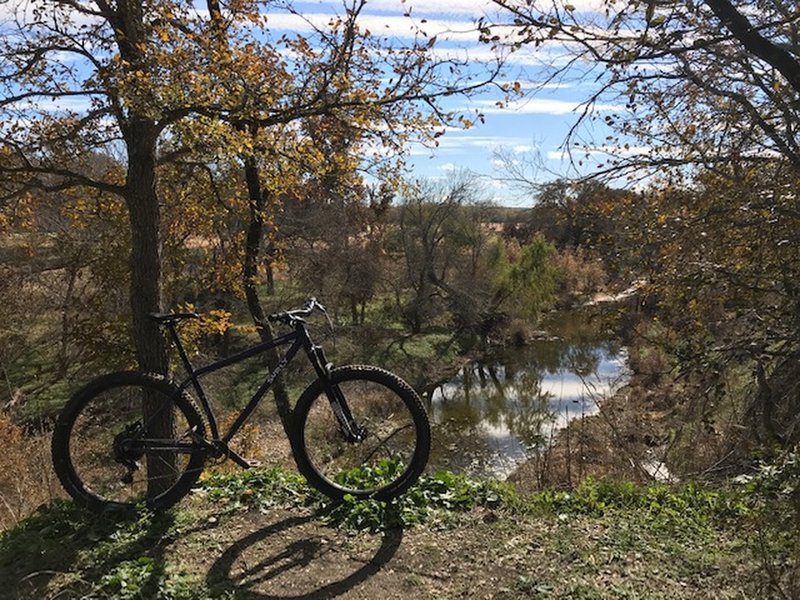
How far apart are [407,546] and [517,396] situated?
58.4 feet

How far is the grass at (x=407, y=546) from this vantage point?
306 cm

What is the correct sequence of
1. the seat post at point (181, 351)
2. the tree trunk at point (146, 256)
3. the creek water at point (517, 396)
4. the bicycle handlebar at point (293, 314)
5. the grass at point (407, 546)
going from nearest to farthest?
the grass at point (407, 546) < the bicycle handlebar at point (293, 314) < the seat post at point (181, 351) < the tree trunk at point (146, 256) < the creek water at point (517, 396)

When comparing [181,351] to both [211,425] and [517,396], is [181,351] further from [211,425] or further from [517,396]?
[517,396]

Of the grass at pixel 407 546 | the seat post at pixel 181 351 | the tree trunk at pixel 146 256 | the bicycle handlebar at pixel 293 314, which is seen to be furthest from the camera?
the tree trunk at pixel 146 256

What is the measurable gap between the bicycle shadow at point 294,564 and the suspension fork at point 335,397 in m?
0.61

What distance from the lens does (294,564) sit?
3314 mm

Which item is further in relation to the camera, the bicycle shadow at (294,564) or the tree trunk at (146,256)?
the tree trunk at (146,256)

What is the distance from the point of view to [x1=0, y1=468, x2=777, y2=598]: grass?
10.0 feet

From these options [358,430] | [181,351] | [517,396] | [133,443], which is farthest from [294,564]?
[517,396]

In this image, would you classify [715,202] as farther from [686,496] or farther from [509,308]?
[509,308]

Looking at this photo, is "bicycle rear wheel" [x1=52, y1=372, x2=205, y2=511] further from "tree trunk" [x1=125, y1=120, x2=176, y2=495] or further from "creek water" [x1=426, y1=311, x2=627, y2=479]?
"creek water" [x1=426, y1=311, x2=627, y2=479]

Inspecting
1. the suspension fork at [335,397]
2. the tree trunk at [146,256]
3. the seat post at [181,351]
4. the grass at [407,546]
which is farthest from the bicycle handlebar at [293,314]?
the tree trunk at [146,256]

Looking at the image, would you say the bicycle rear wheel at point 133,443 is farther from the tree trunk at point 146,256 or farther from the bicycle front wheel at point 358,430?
the bicycle front wheel at point 358,430

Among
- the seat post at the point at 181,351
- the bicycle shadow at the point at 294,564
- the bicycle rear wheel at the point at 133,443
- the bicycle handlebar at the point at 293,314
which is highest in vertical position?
the bicycle handlebar at the point at 293,314
